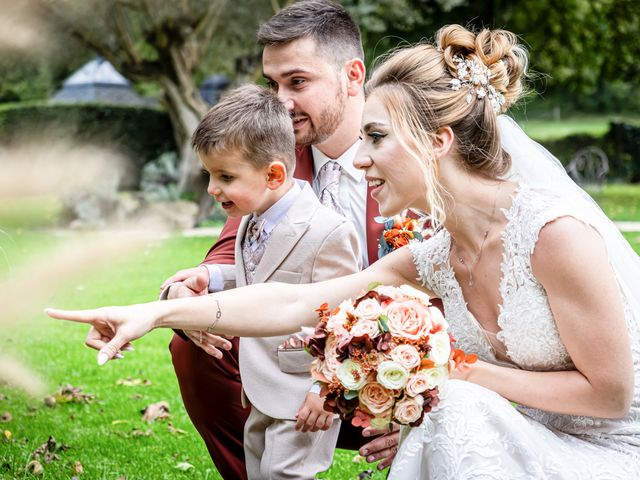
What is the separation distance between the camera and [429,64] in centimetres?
284

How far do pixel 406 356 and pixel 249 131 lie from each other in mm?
1200

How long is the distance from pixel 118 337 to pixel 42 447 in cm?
252

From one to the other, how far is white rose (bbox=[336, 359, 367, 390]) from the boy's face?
985mm

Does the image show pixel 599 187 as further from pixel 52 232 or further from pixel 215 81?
pixel 52 232

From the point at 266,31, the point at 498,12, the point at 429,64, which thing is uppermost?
the point at 429,64

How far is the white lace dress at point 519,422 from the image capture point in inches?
100

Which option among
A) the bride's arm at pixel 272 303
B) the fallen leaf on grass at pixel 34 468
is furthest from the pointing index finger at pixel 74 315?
the fallen leaf on grass at pixel 34 468

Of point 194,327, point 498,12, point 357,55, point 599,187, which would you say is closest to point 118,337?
point 194,327

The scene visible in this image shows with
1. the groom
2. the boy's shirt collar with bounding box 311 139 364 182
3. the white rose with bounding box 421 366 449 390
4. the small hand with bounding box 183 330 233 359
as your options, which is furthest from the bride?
the boy's shirt collar with bounding box 311 139 364 182

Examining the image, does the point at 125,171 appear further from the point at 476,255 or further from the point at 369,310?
the point at 369,310

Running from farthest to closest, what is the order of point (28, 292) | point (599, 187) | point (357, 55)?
point (599, 187)
point (28, 292)
point (357, 55)

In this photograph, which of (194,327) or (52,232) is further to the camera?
(52,232)

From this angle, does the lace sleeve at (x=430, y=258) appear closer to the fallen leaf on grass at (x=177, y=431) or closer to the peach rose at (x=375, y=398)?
the peach rose at (x=375, y=398)

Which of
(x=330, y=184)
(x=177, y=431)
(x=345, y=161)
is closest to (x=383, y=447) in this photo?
(x=330, y=184)
